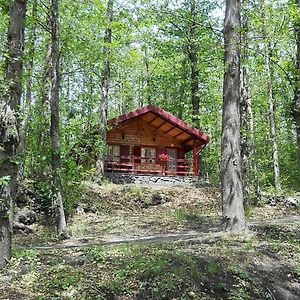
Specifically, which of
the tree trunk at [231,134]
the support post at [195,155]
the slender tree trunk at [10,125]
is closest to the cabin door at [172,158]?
the support post at [195,155]

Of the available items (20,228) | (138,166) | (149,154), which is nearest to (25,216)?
(20,228)

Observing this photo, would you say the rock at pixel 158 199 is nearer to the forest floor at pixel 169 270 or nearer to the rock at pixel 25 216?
the rock at pixel 25 216

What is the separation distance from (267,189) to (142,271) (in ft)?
50.4

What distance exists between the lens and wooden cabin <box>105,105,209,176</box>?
75.8 feet

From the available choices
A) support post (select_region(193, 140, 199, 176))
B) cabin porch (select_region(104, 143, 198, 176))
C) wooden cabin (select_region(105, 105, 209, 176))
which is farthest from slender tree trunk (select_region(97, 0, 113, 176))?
support post (select_region(193, 140, 199, 176))

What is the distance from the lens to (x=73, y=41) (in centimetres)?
1622

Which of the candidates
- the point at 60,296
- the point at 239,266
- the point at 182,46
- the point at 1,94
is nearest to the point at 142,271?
the point at 60,296

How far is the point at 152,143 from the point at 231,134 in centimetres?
1690

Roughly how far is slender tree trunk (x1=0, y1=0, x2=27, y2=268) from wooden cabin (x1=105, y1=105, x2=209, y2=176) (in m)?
15.7

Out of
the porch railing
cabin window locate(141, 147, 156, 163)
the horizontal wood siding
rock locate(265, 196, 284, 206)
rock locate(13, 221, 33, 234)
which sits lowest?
rock locate(13, 221, 33, 234)

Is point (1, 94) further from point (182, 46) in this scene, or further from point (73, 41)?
point (182, 46)

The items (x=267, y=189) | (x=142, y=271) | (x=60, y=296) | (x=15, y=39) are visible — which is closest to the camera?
(x=60, y=296)

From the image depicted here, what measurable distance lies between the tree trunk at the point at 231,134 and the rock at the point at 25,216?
776cm

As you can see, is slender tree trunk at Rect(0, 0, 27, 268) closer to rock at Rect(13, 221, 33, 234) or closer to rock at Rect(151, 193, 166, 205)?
rock at Rect(13, 221, 33, 234)
